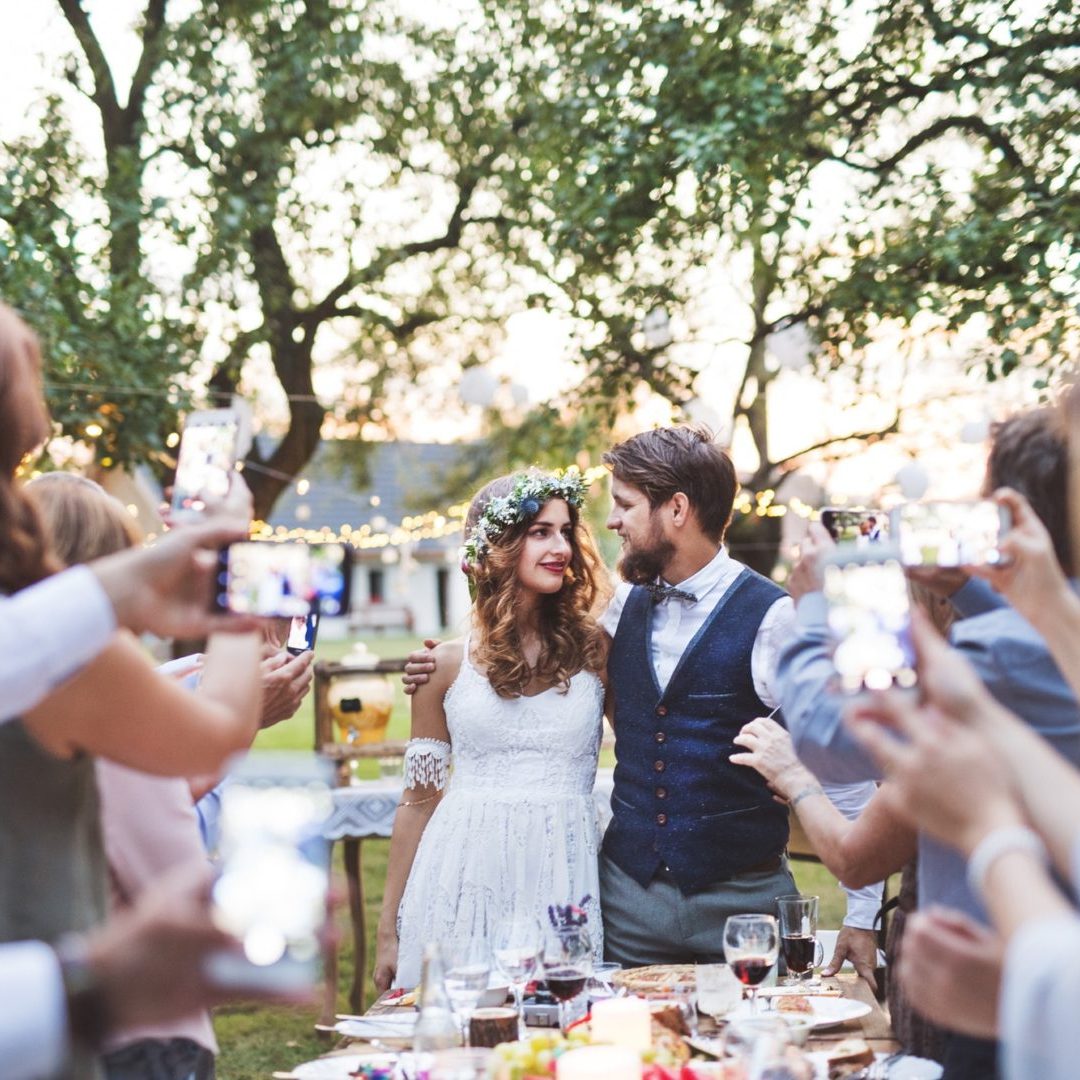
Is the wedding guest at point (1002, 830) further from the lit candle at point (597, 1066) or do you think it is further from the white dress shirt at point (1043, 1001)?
the lit candle at point (597, 1066)

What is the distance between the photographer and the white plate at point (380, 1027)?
6.98ft

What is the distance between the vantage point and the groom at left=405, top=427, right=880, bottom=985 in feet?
9.26

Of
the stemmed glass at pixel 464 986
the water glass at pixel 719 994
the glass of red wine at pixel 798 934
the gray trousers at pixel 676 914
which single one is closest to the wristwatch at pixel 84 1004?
the stemmed glass at pixel 464 986

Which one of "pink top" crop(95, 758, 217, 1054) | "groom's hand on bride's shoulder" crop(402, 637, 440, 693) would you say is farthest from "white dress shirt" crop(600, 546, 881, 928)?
"pink top" crop(95, 758, 217, 1054)

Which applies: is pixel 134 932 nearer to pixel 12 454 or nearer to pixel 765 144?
pixel 12 454

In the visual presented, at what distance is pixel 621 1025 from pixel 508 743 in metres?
1.24

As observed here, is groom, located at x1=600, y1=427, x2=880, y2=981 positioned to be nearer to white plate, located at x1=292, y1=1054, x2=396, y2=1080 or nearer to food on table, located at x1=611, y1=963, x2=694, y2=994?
food on table, located at x1=611, y1=963, x2=694, y2=994

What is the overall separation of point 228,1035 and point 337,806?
131 cm

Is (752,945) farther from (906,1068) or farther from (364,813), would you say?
(364,813)

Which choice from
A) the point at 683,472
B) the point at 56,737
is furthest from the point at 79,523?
the point at 683,472

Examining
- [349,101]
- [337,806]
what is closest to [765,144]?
[337,806]

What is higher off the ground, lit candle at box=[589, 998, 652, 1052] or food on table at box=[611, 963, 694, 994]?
lit candle at box=[589, 998, 652, 1052]

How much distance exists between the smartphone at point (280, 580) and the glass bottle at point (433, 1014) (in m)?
0.56

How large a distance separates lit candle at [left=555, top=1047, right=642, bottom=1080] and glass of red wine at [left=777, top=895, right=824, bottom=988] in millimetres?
660
